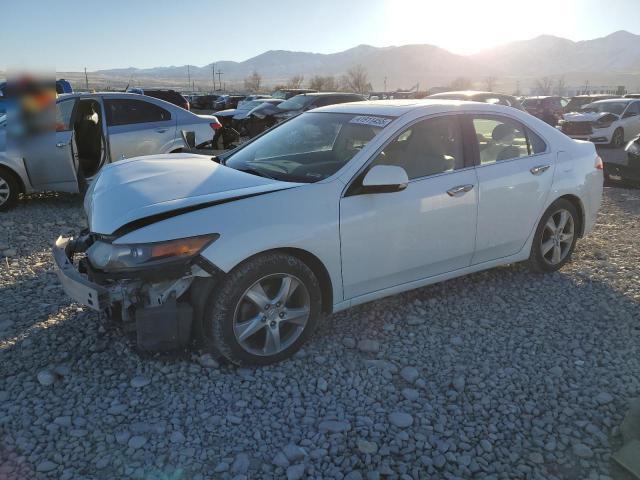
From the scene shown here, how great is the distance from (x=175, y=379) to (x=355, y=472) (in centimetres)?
130

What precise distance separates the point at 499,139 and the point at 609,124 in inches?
557

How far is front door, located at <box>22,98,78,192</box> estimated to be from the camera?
6.97m

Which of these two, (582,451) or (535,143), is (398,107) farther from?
(582,451)

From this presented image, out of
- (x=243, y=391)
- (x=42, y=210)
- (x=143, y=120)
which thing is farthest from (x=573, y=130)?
(x=243, y=391)

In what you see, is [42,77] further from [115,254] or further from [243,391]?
[243,391]

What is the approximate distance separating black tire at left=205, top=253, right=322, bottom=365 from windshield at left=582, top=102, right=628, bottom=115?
55.1ft

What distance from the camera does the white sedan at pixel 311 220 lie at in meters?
3.08

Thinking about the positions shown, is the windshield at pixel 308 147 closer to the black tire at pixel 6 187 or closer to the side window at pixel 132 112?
the side window at pixel 132 112

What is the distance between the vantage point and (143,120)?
26.3 feet

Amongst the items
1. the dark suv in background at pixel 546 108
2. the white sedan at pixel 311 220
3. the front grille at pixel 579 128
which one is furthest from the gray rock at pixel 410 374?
Answer: the dark suv in background at pixel 546 108

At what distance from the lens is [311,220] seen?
333 cm

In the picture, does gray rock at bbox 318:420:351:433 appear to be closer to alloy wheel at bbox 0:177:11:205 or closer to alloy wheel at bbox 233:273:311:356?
alloy wheel at bbox 233:273:311:356

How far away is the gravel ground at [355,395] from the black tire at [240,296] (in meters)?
0.13

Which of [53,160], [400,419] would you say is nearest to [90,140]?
[53,160]
